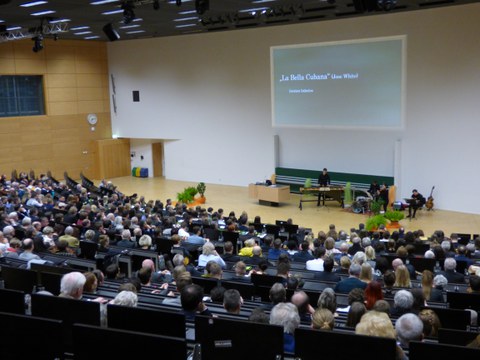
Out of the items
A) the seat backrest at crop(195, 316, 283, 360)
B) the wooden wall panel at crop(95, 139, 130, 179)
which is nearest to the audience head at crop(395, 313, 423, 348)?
the seat backrest at crop(195, 316, 283, 360)

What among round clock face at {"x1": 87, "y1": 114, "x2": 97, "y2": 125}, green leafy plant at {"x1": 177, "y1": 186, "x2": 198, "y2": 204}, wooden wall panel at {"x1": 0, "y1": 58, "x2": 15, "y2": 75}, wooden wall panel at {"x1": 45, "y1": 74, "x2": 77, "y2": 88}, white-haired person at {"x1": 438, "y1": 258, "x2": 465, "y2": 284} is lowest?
green leafy plant at {"x1": 177, "y1": 186, "x2": 198, "y2": 204}

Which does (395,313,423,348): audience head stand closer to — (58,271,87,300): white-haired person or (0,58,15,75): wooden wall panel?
(58,271,87,300): white-haired person

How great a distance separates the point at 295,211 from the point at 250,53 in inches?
310

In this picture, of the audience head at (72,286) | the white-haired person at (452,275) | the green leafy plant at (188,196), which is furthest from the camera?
the green leafy plant at (188,196)

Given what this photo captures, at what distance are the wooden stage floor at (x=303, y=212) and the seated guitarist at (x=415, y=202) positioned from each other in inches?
12.8

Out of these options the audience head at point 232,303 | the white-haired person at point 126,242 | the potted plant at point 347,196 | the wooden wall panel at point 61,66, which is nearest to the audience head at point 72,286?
the audience head at point 232,303

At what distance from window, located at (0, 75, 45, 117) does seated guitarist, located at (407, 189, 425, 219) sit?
18.2 metres

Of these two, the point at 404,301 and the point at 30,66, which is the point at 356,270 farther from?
the point at 30,66

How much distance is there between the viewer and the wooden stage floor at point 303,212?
16.9m

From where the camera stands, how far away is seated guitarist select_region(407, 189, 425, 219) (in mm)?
17797

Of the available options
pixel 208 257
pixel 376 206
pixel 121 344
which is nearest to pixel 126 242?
pixel 208 257

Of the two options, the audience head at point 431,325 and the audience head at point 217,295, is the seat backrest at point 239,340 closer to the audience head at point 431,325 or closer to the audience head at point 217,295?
the audience head at point 431,325

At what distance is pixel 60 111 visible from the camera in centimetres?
2730

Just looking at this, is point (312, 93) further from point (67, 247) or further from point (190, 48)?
point (67, 247)
